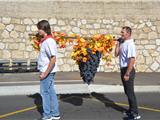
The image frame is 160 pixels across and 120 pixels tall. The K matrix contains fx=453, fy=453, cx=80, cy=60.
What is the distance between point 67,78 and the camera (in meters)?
16.3

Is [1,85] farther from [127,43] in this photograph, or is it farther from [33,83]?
[127,43]

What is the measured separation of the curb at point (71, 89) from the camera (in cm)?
1331

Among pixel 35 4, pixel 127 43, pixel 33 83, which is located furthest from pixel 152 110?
pixel 35 4

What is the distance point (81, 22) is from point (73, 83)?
466 cm

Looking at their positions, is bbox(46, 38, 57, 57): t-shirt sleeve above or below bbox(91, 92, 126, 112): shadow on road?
above

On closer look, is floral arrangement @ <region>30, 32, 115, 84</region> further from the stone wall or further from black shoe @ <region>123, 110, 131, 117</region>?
the stone wall

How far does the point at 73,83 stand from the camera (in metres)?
14.5

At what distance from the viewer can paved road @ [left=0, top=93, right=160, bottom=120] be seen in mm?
9953

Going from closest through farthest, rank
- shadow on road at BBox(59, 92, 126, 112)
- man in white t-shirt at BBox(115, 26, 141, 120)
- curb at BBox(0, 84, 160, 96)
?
man in white t-shirt at BBox(115, 26, 141, 120), shadow on road at BBox(59, 92, 126, 112), curb at BBox(0, 84, 160, 96)

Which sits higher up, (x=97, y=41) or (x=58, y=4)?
(x=58, y=4)

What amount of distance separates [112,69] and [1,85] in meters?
5.80

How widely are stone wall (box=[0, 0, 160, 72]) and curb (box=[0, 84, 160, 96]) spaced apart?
15.1ft

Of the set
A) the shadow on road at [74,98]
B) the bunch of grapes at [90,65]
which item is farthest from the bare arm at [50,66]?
the shadow on road at [74,98]

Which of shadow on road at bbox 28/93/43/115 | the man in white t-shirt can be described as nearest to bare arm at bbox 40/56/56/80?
the man in white t-shirt
